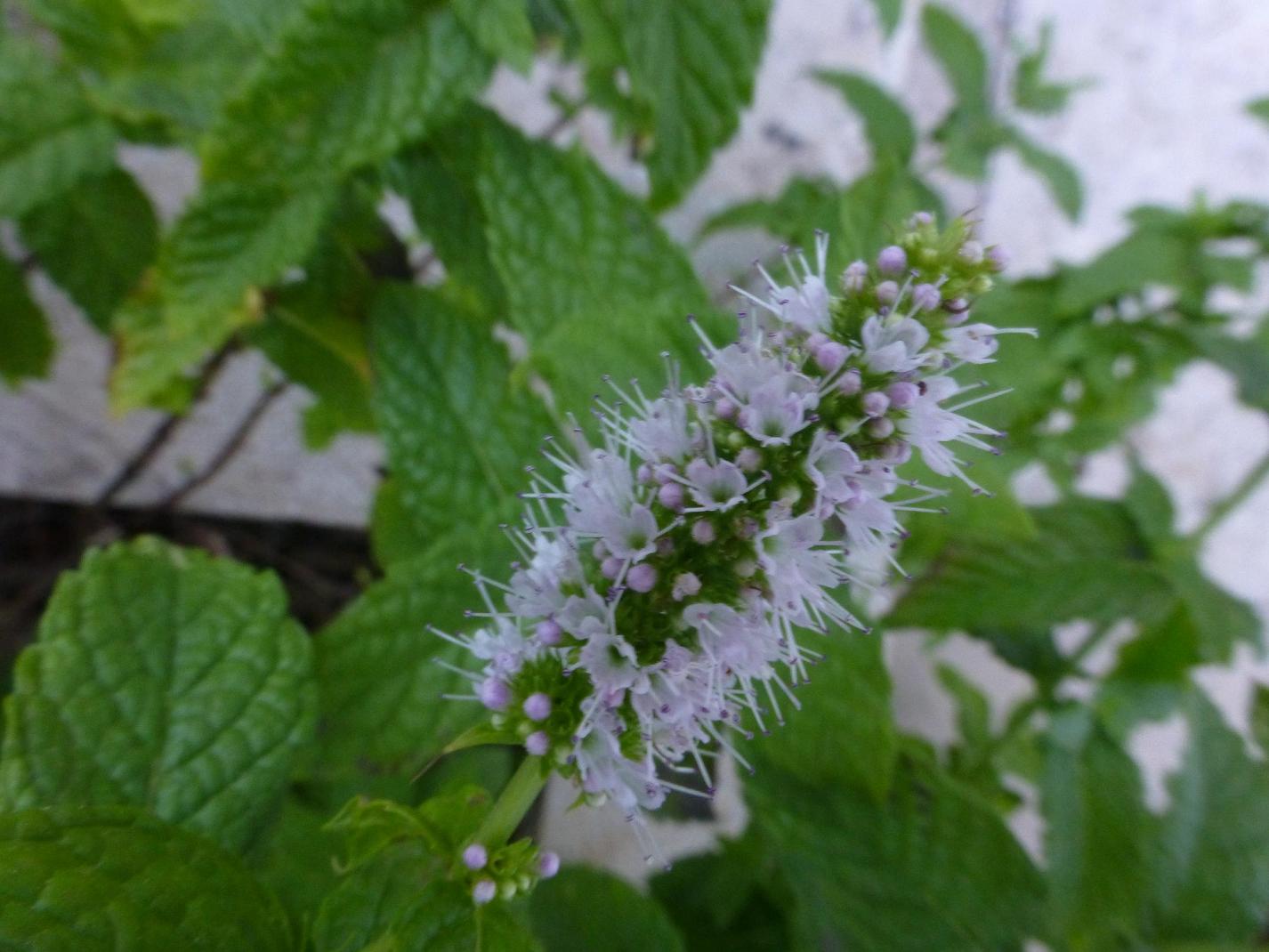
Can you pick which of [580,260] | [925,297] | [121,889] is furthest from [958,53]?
[121,889]

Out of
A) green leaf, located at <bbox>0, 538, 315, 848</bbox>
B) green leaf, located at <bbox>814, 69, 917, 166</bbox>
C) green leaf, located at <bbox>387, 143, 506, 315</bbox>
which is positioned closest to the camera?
green leaf, located at <bbox>0, 538, 315, 848</bbox>

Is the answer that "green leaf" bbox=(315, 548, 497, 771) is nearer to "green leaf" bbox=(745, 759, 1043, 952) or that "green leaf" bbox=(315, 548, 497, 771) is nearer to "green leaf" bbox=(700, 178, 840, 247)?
"green leaf" bbox=(745, 759, 1043, 952)

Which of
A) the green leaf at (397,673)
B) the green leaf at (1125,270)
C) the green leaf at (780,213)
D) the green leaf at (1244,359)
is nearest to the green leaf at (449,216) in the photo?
the green leaf at (397,673)

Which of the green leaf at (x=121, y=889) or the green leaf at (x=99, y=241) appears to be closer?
the green leaf at (x=121, y=889)

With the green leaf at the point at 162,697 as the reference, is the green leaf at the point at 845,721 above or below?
below

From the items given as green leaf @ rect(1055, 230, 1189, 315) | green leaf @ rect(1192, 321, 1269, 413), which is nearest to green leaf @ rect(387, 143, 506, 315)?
green leaf @ rect(1055, 230, 1189, 315)

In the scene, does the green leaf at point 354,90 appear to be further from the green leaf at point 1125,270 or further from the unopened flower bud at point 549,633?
the green leaf at point 1125,270

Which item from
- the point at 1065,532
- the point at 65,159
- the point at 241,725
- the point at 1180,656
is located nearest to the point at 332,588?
the point at 65,159

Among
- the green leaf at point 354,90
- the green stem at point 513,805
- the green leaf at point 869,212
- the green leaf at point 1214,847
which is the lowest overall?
the green leaf at point 1214,847
